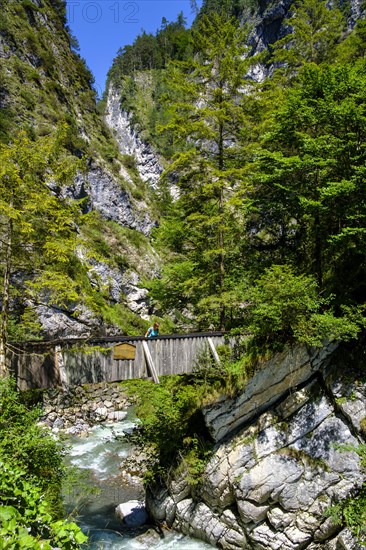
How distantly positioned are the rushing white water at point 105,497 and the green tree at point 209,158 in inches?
241

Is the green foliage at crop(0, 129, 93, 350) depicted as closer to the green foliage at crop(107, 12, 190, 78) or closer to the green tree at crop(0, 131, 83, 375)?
the green tree at crop(0, 131, 83, 375)

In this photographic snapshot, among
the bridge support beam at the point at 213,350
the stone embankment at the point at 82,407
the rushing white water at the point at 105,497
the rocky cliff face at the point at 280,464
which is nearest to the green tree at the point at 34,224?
the rushing white water at the point at 105,497

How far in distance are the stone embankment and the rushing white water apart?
1.49m

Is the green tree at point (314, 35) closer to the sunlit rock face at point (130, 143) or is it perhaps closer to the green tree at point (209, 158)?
the green tree at point (209, 158)

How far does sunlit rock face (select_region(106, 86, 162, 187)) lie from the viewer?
66.0m

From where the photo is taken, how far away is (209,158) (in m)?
15.6

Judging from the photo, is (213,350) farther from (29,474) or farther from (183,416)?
(29,474)

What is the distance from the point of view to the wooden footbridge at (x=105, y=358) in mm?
10734

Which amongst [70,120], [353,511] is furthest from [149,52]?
[353,511]

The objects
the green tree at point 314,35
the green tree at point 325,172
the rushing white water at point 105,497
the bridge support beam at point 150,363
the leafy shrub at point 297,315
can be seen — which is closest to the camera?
the leafy shrub at point 297,315

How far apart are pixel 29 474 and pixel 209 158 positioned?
40.3 ft

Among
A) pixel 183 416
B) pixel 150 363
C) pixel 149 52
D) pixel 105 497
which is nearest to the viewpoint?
pixel 150 363

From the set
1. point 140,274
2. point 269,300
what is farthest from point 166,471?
point 140,274

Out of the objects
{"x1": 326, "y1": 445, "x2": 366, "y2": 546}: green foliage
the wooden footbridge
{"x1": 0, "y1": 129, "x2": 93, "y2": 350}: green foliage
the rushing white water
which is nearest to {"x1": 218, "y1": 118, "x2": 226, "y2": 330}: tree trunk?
the wooden footbridge
